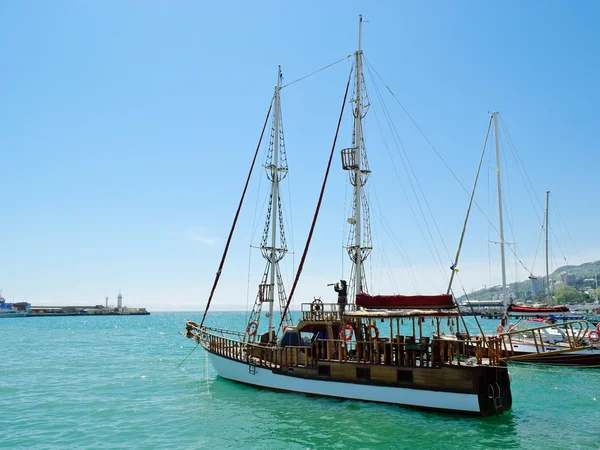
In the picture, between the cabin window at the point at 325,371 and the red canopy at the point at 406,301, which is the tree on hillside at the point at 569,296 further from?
the cabin window at the point at 325,371

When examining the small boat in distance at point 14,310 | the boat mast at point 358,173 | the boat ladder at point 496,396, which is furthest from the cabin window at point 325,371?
the small boat in distance at point 14,310

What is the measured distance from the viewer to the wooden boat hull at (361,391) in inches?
643

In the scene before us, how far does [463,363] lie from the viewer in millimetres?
17109

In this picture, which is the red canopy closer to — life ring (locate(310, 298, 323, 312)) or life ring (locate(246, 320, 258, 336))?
life ring (locate(310, 298, 323, 312))

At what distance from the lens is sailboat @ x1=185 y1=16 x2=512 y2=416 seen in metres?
16.7

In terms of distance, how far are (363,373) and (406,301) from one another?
11.3 ft

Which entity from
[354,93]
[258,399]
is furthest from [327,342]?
[354,93]

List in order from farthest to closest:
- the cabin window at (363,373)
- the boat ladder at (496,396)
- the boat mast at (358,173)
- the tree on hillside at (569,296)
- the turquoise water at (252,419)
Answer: the tree on hillside at (569,296) < the boat mast at (358,173) < the cabin window at (363,373) < the boat ladder at (496,396) < the turquoise water at (252,419)

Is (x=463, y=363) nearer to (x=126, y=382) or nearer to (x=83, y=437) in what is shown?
(x=83, y=437)

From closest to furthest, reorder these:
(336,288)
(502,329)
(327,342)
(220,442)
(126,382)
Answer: (220,442)
(327,342)
(336,288)
(126,382)
(502,329)

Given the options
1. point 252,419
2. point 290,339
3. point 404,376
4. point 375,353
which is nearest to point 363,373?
point 375,353

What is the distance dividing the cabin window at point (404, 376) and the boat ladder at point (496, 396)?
2874 mm

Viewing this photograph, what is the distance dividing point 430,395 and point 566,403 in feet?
26.0

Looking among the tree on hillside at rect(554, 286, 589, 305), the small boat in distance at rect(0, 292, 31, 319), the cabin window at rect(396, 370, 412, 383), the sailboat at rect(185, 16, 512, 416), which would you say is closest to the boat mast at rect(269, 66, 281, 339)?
the sailboat at rect(185, 16, 512, 416)
